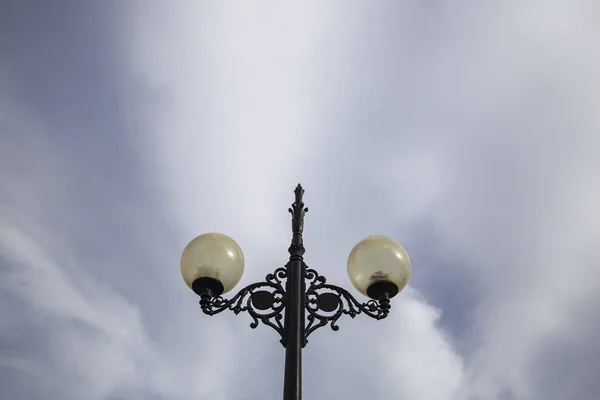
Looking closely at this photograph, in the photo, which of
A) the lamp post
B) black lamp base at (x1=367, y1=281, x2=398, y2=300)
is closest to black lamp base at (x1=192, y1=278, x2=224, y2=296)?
the lamp post

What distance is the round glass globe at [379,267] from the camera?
6211 mm

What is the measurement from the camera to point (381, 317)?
6176 millimetres

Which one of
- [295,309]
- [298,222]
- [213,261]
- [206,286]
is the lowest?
[295,309]

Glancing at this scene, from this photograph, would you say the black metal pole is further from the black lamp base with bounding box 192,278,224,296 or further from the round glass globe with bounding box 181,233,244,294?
the black lamp base with bounding box 192,278,224,296

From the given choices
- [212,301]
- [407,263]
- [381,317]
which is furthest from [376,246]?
[212,301]

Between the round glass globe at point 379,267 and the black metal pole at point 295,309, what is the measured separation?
67 cm

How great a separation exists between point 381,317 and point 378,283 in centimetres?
38

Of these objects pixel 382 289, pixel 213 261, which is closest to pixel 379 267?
pixel 382 289

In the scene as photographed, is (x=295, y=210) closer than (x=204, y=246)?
No

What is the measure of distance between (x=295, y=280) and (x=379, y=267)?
3.25ft

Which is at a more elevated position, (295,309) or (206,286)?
(206,286)

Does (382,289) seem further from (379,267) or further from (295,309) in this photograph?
(295,309)

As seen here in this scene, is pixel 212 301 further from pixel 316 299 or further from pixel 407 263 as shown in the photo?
pixel 407 263

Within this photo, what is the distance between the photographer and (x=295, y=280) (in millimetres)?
5957
